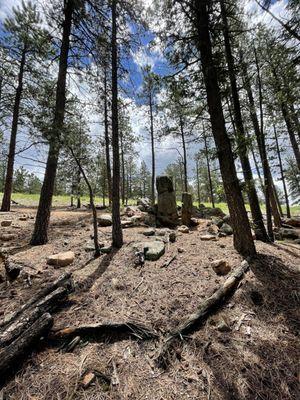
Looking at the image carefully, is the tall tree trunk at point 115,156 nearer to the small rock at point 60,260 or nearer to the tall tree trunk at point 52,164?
the small rock at point 60,260

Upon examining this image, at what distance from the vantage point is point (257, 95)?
7.34m

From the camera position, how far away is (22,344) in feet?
7.13

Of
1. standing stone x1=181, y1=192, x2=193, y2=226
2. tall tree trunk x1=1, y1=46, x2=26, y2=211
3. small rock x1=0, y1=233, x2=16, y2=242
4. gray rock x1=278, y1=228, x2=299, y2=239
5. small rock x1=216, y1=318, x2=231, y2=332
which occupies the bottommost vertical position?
small rock x1=216, y1=318, x2=231, y2=332

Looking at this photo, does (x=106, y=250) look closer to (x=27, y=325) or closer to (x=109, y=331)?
(x=109, y=331)

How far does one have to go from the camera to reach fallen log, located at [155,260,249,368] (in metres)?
2.31

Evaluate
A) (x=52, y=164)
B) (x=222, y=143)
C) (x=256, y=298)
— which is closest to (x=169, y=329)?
(x=256, y=298)

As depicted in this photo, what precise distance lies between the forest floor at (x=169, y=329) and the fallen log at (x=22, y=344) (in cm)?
12

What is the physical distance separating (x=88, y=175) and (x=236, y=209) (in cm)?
382

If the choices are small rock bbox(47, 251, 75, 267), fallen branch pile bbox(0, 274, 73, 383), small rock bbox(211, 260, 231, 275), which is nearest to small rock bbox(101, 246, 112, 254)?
small rock bbox(47, 251, 75, 267)

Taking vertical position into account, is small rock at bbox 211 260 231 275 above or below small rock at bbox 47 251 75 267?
below

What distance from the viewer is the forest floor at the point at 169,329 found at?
1972mm

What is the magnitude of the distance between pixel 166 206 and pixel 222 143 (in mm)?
4922

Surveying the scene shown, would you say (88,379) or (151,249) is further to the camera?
(151,249)

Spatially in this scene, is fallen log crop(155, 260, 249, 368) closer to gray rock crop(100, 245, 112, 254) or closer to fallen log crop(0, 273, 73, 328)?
fallen log crop(0, 273, 73, 328)
